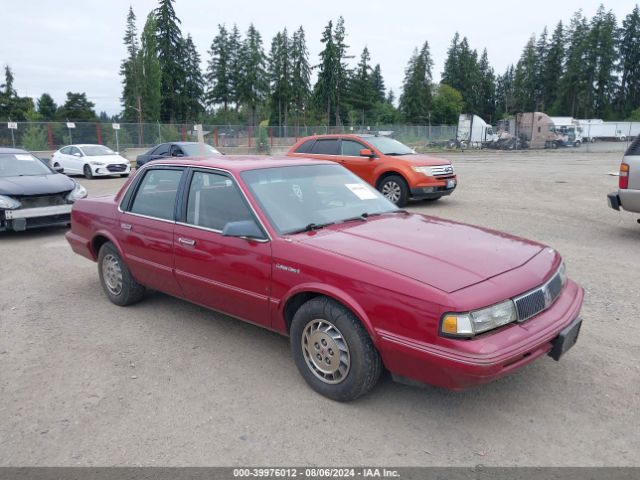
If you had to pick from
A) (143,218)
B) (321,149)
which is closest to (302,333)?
(143,218)

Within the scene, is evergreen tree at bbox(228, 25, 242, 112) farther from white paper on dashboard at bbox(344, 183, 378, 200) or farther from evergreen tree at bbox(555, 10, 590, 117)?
white paper on dashboard at bbox(344, 183, 378, 200)

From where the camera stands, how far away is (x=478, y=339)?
2.87m

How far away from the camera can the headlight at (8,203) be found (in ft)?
27.9

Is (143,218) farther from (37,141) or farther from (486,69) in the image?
(486,69)

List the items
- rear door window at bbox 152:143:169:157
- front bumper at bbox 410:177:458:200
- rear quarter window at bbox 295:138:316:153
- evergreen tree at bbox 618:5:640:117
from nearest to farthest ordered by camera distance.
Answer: front bumper at bbox 410:177:458:200
rear quarter window at bbox 295:138:316:153
rear door window at bbox 152:143:169:157
evergreen tree at bbox 618:5:640:117

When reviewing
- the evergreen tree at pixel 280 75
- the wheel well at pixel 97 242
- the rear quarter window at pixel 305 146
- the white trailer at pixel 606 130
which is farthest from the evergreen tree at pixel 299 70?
the wheel well at pixel 97 242

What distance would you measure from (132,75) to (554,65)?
264 ft

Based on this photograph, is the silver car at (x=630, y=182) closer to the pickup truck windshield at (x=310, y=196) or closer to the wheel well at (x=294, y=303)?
the pickup truck windshield at (x=310, y=196)

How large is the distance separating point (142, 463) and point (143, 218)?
2583 millimetres

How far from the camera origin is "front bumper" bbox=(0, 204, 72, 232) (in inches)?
337

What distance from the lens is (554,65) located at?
99.5 m

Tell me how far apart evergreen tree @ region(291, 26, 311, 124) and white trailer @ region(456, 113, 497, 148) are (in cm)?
3818

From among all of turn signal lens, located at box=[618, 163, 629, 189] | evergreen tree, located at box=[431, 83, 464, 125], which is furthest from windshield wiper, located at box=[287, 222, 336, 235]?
evergreen tree, located at box=[431, 83, 464, 125]

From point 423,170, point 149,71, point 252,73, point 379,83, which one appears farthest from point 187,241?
point 379,83
